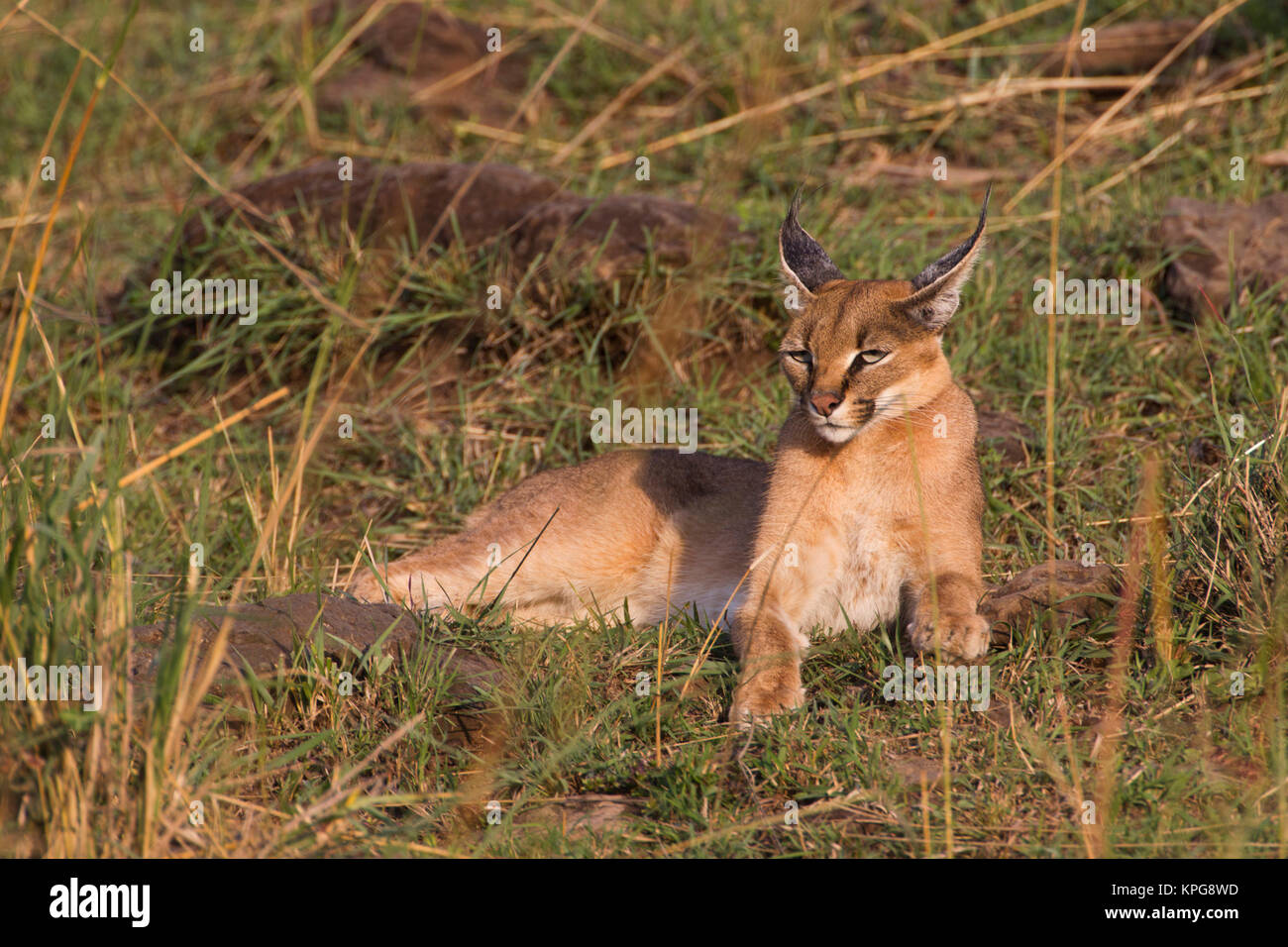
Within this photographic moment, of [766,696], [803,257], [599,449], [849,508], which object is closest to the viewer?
[766,696]

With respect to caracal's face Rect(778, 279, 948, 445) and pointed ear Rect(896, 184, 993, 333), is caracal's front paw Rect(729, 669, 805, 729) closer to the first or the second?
caracal's face Rect(778, 279, 948, 445)

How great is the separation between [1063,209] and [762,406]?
90.3 inches

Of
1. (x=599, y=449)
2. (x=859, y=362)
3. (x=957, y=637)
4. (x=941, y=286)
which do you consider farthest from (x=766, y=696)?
(x=599, y=449)

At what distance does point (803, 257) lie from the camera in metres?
4.79

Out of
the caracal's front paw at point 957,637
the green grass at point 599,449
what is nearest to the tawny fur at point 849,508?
the caracal's front paw at point 957,637

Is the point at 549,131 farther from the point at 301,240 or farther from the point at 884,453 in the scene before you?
the point at 884,453

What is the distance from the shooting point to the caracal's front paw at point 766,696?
3.82 meters

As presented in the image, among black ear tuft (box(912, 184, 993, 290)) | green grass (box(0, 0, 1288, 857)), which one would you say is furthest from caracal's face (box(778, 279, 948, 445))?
green grass (box(0, 0, 1288, 857))

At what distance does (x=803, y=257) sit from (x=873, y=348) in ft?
2.07

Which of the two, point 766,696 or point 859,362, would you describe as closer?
point 766,696

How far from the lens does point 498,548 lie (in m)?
5.21

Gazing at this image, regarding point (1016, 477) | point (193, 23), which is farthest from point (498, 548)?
point (193, 23)

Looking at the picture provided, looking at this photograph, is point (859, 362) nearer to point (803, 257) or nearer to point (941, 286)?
point (941, 286)
